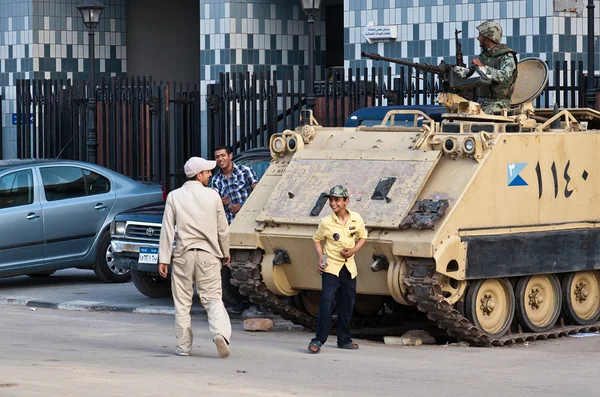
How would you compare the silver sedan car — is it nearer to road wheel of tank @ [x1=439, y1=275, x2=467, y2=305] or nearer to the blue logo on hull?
road wheel of tank @ [x1=439, y1=275, x2=467, y2=305]

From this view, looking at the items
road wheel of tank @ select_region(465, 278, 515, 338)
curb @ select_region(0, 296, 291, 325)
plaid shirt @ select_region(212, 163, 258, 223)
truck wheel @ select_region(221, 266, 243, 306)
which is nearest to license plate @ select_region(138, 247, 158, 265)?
curb @ select_region(0, 296, 291, 325)

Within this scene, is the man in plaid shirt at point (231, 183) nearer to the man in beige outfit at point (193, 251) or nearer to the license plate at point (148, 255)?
→ the license plate at point (148, 255)

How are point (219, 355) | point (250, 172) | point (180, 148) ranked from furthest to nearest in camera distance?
point (180, 148)
point (250, 172)
point (219, 355)

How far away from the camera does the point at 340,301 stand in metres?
11.9

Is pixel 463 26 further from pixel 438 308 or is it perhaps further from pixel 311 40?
pixel 438 308

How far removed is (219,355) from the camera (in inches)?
444

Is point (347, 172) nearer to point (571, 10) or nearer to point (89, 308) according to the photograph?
point (89, 308)

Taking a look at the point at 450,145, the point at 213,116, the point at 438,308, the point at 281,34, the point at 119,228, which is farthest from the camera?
the point at 281,34

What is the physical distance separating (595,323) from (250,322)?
3.33m

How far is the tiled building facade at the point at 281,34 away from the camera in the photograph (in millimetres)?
19062

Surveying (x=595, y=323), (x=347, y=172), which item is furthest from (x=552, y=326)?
(x=347, y=172)

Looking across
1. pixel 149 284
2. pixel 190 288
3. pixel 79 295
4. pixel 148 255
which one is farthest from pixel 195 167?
pixel 79 295

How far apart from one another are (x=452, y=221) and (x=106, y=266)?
21.5 feet

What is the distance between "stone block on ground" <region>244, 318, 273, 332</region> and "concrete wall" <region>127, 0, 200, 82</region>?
15.6 m
